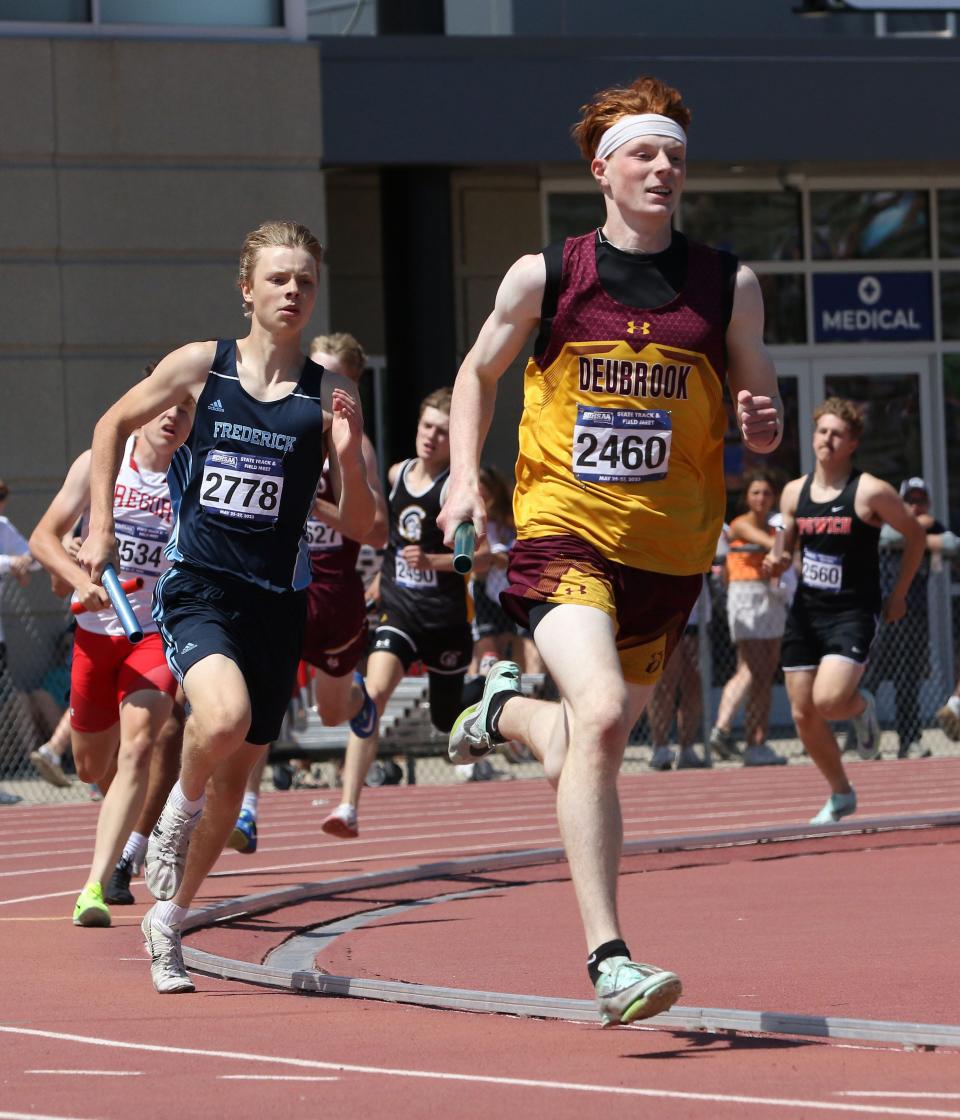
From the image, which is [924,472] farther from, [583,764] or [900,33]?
[583,764]

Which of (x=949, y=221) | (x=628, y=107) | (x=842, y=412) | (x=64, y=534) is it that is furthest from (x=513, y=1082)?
(x=949, y=221)

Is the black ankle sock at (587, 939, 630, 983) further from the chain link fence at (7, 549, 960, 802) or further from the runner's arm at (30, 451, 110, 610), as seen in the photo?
the chain link fence at (7, 549, 960, 802)

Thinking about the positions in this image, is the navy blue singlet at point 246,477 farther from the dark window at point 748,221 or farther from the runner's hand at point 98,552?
the dark window at point 748,221

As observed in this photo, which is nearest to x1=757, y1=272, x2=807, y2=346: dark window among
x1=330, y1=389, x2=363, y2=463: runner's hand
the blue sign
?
the blue sign

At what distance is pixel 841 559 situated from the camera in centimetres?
1233

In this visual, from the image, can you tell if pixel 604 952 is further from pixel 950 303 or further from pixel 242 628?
pixel 950 303

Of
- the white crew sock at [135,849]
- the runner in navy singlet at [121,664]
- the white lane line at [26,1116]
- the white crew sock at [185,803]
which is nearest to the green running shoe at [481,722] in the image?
the white crew sock at [185,803]

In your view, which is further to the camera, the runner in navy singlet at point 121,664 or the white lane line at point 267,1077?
the runner in navy singlet at point 121,664

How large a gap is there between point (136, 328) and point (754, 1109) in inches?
562

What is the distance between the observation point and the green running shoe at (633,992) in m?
5.52

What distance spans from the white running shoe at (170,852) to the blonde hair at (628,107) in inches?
92.1

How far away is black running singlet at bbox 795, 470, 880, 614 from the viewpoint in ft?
40.3

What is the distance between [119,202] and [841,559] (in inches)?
322

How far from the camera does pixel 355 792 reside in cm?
1111
